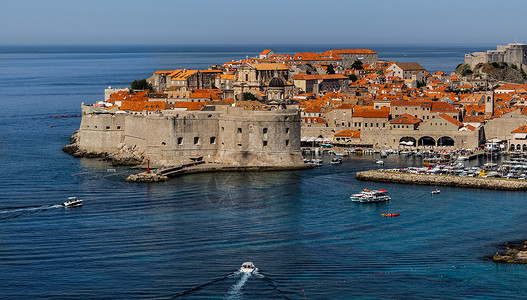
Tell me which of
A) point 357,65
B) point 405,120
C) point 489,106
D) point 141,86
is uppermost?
point 357,65

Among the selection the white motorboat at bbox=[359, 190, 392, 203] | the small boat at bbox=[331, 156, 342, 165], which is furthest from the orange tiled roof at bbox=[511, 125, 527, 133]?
the white motorboat at bbox=[359, 190, 392, 203]

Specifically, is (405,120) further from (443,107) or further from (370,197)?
(370,197)

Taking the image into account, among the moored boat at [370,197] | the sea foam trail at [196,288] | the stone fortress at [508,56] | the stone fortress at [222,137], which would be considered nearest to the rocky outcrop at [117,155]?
the stone fortress at [222,137]

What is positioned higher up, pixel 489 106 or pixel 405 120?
pixel 489 106

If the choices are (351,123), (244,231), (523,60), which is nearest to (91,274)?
(244,231)

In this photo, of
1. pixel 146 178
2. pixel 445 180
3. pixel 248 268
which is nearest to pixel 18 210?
pixel 146 178

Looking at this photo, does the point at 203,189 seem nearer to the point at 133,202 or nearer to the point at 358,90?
the point at 133,202
